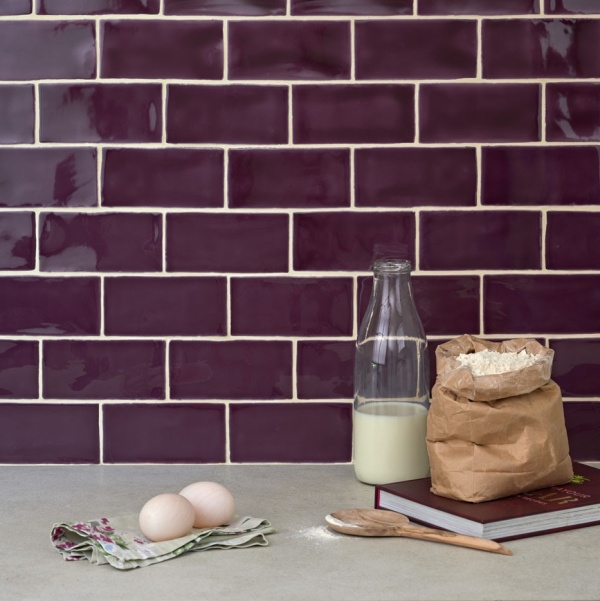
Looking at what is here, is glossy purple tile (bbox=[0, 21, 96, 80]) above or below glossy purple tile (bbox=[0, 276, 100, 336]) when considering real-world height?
above

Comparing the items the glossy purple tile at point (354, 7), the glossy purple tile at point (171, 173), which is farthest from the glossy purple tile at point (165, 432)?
the glossy purple tile at point (354, 7)

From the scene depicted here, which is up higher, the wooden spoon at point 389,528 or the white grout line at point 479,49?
the white grout line at point 479,49

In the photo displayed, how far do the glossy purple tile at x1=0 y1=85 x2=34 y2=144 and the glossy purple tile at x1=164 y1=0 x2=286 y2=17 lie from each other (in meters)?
0.26

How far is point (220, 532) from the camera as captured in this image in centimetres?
115

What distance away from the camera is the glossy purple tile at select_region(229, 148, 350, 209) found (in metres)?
1.52

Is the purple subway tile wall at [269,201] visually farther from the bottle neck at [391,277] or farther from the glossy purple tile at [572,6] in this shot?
the bottle neck at [391,277]

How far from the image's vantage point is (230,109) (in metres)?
1.52

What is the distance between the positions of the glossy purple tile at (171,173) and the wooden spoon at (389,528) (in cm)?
56

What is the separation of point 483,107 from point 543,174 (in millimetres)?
138

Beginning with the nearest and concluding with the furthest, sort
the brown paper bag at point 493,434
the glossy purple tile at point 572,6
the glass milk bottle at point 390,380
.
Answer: the brown paper bag at point 493,434, the glass milk bottle at point 390,380, the glossy purple tile at point 572,6

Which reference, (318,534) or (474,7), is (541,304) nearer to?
(474,7)

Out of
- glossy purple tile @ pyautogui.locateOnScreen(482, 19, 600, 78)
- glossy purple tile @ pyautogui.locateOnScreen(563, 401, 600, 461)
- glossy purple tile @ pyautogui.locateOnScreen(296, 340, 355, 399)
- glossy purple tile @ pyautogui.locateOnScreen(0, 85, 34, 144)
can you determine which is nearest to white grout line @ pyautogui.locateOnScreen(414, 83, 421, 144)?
glossy purple tile @ pyautogui.locateOnScreen(482, 19, 600, 78)

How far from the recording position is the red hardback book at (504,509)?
113cm

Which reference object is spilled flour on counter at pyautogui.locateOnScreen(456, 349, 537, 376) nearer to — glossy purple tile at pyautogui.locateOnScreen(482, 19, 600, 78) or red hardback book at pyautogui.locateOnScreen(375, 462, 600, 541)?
red hardback book at pyautogui.locateOnScreen(375, 462, 600, 541)
